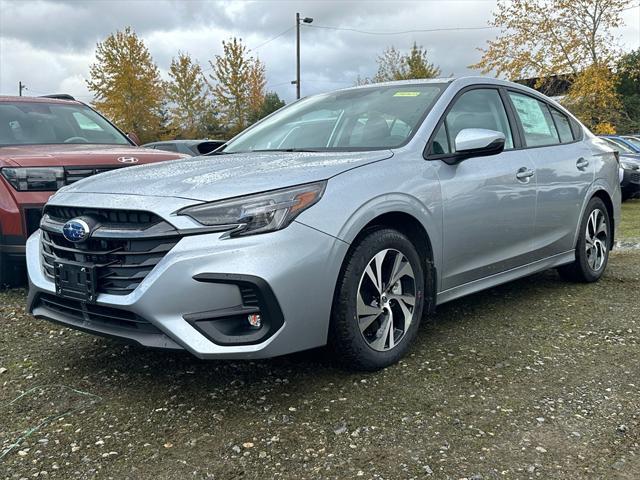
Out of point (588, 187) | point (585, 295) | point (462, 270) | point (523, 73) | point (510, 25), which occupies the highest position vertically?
point (510, 25)

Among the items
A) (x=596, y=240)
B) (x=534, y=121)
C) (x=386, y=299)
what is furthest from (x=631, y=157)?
(x=386, y=299)

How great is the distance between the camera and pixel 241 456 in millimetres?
2318

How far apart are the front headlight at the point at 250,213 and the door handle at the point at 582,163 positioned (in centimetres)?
287

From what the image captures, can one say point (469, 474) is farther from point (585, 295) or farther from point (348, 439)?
point (585, 295)

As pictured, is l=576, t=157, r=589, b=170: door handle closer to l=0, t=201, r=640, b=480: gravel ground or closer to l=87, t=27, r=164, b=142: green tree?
l=0, t=201, r=640, b=480: gravel ground

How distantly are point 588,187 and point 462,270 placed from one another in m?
1.77

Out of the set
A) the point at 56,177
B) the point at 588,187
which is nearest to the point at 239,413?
the point at 56,177

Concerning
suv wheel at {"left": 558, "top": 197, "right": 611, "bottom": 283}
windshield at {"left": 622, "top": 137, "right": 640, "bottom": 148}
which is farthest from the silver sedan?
windshield at {"left": 622, "top": 137, "right": 640, "bottom": 148}

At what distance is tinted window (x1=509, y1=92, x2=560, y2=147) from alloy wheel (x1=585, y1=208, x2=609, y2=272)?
0.77 m

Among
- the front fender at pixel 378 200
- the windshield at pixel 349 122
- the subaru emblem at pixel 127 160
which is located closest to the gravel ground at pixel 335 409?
the front fender at pixel 378 200

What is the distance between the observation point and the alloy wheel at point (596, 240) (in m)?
4.84

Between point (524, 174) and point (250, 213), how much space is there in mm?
2188

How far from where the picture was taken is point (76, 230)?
2.79m

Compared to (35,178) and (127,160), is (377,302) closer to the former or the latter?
(127,160)
